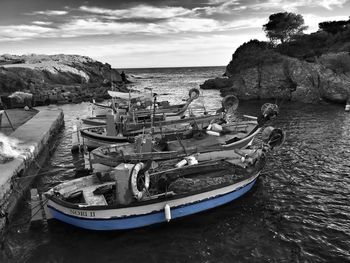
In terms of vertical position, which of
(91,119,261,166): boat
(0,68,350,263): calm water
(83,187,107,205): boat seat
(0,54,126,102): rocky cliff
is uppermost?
(0,54,126,102): rocky cliff

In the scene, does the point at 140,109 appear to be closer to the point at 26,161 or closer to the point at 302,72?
the point at 26,161

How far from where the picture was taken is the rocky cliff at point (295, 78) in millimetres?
47188

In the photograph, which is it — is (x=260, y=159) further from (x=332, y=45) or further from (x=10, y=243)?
(x=332, y=45)

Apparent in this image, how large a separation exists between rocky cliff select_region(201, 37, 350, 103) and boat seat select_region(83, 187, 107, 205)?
42.4m

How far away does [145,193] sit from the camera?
14.9 m

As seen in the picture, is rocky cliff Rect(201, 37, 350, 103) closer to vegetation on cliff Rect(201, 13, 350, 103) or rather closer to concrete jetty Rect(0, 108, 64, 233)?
vegetation on cliff Rect(201, 13, 350, 103)

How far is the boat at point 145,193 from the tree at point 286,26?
67720 millimetres

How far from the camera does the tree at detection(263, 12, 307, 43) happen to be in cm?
7662

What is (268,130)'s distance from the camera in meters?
20.3

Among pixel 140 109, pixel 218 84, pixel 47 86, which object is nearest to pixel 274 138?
pixel 140 109

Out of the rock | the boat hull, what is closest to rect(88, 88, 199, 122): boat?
the boat hull

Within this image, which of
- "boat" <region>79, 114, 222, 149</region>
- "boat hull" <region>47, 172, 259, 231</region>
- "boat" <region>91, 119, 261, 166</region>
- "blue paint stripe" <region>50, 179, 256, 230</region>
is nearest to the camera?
"boat hull" <region>47, 172, 259, 231</region>

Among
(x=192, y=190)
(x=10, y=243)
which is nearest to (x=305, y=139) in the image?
(x=192, y=190)

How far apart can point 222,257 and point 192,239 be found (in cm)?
178
